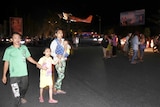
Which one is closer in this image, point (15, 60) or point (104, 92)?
point (15, 60)

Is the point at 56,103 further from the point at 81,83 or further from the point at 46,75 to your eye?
the point at 81,83

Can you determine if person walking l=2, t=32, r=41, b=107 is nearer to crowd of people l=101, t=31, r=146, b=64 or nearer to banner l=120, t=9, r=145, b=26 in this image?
crowd of people l=101, t=31, r=146, b=64

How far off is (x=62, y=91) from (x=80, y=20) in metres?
154

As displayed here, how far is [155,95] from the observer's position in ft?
27.8

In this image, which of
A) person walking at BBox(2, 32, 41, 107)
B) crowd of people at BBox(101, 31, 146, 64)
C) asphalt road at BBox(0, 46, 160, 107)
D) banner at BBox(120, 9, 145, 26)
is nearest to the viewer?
person walking at BBox(2, 32, 41, 107)

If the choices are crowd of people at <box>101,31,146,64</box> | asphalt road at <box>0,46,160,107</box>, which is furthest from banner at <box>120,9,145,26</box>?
asphalt road at <box>0,46,160,107</box>

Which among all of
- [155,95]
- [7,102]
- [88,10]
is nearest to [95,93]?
[155,95]

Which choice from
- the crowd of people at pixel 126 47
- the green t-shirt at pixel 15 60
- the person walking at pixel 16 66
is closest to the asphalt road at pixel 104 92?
the person walking at pixel 16 66

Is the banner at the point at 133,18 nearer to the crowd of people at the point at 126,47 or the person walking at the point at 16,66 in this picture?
the crowd of people at the point at 126,47

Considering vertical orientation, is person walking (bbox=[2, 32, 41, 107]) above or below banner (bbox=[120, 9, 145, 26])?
below

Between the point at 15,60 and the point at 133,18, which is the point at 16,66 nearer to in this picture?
the point at 15,60

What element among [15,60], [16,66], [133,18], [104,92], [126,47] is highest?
[133,18]

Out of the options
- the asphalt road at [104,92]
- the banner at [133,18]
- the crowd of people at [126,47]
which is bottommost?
the asphalt road at [104,92]

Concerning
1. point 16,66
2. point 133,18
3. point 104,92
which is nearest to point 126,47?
point 104,92
